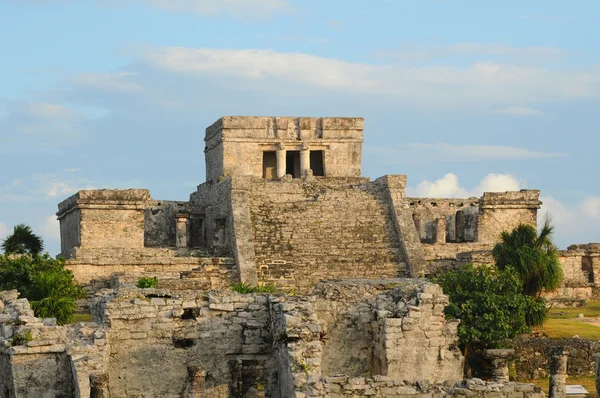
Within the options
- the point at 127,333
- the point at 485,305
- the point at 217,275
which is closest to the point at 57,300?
the point at 217,275

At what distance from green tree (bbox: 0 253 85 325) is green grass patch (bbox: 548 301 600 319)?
42.6 ft

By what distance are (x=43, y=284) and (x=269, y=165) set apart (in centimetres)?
1630

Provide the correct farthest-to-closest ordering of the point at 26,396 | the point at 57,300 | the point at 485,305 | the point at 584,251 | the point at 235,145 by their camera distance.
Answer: the point at 235,145
the point at 584,251
the point at 57,300
the point at 485,305
the point at 26,396

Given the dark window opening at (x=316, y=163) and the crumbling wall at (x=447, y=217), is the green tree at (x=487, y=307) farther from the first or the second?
the dark window opening at (x=316, y=163)

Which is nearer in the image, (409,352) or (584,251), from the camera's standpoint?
(409,352)

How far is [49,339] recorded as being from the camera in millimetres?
18578

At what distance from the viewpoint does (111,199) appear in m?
42.0

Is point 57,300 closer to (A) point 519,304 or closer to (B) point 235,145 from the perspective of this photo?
(A) point 519,304

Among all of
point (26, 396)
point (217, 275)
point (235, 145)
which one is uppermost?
point (235, 145)

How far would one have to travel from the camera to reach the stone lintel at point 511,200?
44.5 m

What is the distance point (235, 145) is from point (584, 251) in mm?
12618

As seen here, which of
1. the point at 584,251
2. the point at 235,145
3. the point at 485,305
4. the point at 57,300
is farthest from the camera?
the point at 235,145

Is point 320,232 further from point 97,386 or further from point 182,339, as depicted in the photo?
point 97,386

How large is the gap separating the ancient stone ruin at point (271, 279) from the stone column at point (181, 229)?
0.18 ft
